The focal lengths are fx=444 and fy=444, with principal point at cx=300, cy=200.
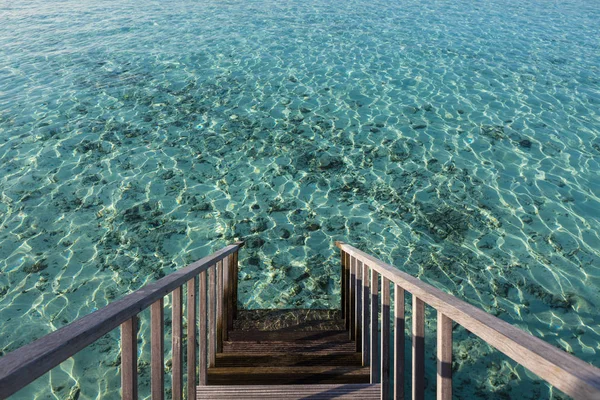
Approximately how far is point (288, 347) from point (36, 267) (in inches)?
154

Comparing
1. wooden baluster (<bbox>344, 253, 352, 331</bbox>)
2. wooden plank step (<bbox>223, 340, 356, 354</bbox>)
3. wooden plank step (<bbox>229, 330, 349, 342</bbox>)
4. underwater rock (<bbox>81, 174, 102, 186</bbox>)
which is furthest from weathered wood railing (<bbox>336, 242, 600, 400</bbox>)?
underwater rock (<bbox>81, 174, 102, 186</bbox>)

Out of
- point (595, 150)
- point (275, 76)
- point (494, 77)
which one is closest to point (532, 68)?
point (494, 77)

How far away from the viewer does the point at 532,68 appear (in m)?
12.3

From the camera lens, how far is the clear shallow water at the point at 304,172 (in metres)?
5.63

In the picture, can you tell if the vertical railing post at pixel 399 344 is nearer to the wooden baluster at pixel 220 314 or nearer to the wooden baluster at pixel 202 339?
the wooden baluster at pixel 202 339

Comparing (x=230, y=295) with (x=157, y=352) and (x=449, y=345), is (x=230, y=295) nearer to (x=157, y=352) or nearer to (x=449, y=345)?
(x=157, y=352)

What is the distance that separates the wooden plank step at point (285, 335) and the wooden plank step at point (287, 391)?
3.44 ft

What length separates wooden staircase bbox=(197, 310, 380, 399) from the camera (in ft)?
9.66

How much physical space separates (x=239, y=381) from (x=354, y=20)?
16597mm

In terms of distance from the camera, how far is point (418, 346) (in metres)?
2.01

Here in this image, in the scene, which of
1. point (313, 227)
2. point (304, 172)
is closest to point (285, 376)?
point (313, 227)

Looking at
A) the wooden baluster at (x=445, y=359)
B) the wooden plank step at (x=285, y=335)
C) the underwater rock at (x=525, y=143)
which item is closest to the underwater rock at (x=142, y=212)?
the wooden plank step at (x=285, y=335)

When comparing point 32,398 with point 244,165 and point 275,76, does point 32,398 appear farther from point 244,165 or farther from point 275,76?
point 275,76

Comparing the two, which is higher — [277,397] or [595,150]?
[277,397]
